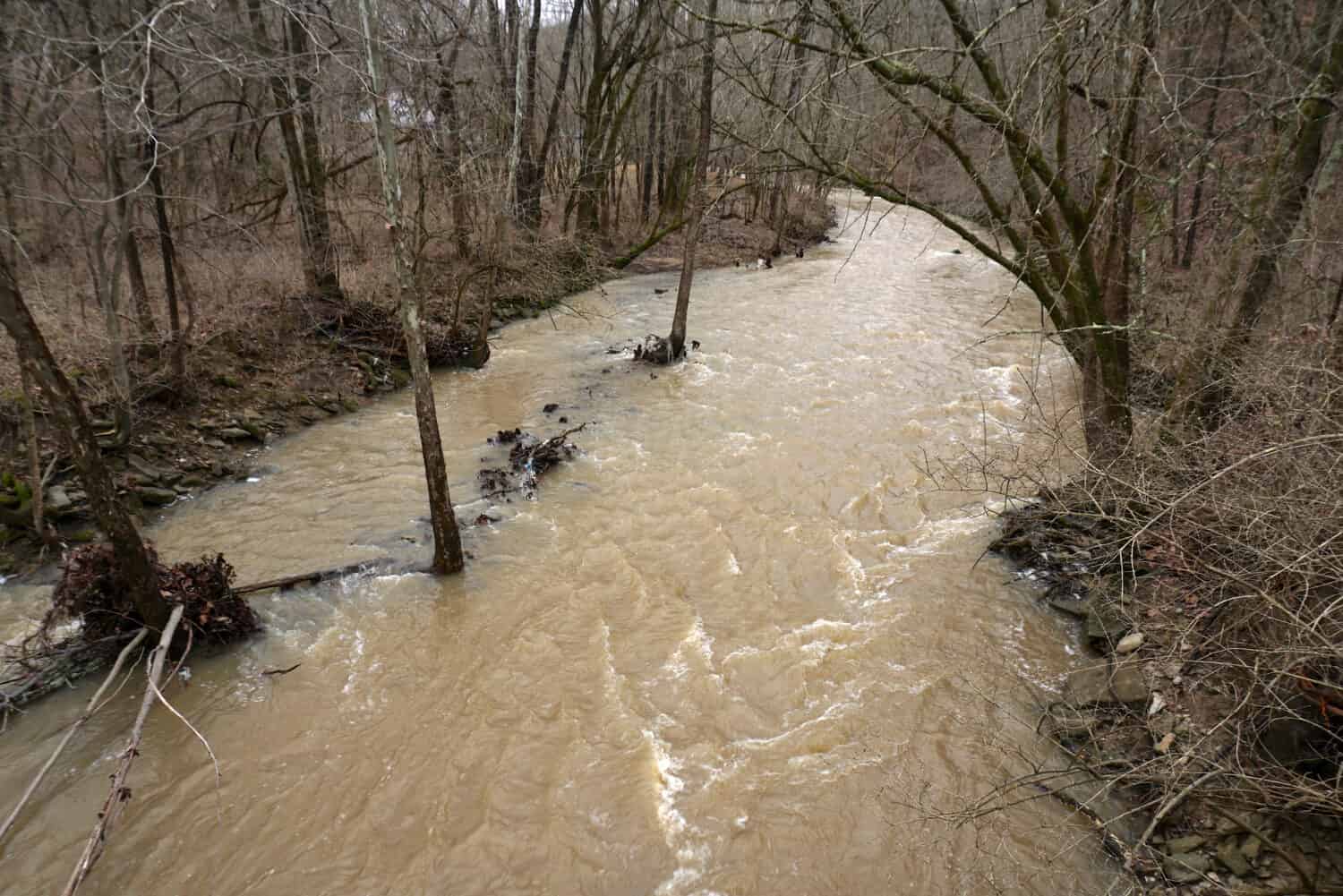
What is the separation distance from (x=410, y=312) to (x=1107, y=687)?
6358 mm

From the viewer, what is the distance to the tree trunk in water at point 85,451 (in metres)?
4.25

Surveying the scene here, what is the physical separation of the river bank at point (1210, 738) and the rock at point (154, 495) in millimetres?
9441

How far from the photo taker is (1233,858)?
381 cm

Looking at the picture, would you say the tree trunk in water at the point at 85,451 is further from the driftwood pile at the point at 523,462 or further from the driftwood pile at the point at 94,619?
the driftwood pile at the point at 523,462

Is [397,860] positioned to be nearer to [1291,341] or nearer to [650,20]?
[1291,341]

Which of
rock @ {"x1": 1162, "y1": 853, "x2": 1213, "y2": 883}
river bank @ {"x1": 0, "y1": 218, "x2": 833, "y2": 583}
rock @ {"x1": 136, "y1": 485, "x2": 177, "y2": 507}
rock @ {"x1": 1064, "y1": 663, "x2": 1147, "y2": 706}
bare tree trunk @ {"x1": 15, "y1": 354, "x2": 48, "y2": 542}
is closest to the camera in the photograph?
rock @ {"x1": 1162, "y1": 853, "x2": 1213, "y2": 883}

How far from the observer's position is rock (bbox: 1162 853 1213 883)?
12.6 ft

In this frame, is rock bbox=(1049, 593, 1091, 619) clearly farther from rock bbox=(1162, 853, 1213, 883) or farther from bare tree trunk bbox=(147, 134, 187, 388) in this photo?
bare tree trunk bbox=(147, 134, 187, 388)

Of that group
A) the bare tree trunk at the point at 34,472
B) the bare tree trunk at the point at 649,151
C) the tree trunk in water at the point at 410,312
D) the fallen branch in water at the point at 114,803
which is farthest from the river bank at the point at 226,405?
the bare tree trunk at the point at 649,151

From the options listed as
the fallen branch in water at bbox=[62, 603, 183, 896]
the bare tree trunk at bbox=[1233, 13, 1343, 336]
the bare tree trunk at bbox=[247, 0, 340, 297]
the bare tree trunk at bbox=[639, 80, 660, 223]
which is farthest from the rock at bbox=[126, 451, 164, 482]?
the bare tree trunk at bbox=[639, 80, 660, 223]

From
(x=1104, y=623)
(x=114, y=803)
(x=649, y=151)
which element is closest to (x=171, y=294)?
(x=114, y=803)

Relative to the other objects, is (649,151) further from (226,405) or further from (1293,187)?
(1293,187)

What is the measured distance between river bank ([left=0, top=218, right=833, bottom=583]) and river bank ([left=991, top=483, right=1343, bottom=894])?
9236 mm

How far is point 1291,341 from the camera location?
584cm
